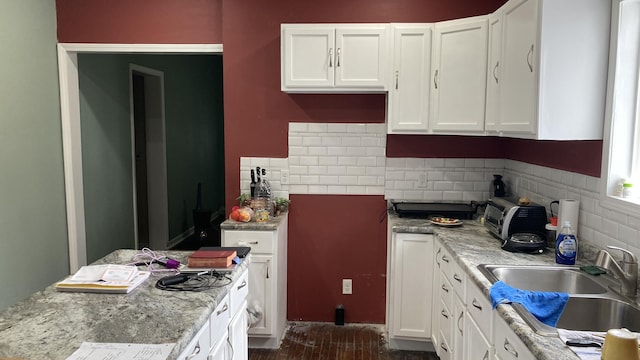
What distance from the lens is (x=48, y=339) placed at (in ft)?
4.99

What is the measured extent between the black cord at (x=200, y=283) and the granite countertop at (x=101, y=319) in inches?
1.0

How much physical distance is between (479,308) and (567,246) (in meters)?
0.55

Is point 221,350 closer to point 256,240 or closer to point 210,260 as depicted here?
point 210,260

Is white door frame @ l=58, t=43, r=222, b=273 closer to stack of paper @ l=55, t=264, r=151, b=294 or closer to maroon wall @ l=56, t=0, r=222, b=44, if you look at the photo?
maroon wall @ l=56, t=0, r=222, b=44

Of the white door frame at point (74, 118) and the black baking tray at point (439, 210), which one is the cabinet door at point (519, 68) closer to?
the black baking tray at point (439, 210)

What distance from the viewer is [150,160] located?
5711 mm

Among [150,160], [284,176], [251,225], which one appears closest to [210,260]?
[251,225]

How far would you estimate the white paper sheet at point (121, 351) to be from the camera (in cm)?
140

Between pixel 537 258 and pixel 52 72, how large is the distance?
368cm

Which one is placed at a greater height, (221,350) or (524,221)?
(524,221)

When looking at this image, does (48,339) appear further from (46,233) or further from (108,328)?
(46,233)

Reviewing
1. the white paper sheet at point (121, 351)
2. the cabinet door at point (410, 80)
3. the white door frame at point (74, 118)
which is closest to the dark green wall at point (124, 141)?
the white door frame at point (74, 118)

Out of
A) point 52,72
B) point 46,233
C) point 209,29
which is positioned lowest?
point 46,233

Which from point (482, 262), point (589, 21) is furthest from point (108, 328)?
point (589, 21)
